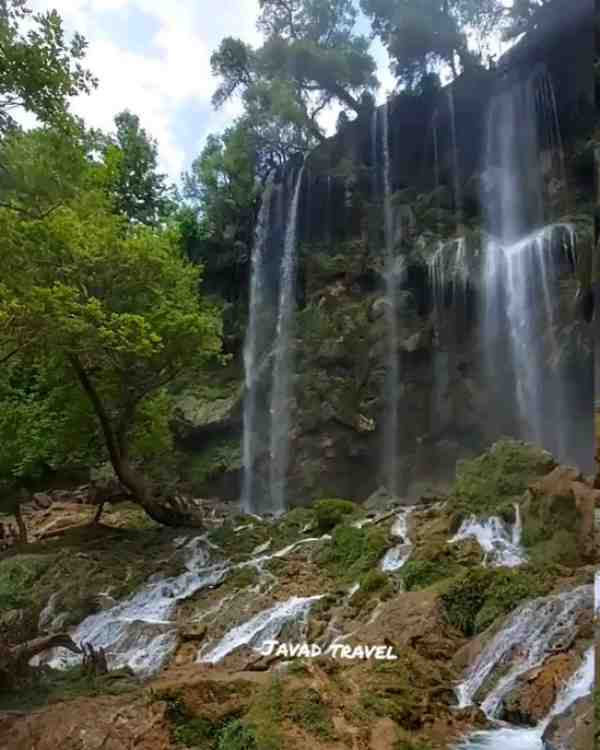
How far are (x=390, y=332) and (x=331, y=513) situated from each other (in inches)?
143

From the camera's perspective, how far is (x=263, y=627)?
13.2 ft

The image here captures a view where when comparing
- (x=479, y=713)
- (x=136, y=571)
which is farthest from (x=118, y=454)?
(x=479, y=713)

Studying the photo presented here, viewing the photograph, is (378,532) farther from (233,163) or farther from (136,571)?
(233,163)

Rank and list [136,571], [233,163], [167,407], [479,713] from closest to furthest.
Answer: [479,713] → [136,571] → [233,163] → [167,407]

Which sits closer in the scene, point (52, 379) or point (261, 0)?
point (261, 0)

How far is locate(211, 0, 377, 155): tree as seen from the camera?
475 cm

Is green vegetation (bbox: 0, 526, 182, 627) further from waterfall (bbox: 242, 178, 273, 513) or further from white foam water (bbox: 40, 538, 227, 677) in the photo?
waterfall (bbox: 242, 178, 273, 513)

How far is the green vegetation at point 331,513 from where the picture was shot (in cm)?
604

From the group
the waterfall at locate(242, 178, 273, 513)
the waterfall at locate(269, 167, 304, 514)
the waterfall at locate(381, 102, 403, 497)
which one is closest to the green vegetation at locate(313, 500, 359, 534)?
the waterfall at locate(269, 167, 304, 514)

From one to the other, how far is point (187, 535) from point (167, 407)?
161 cm

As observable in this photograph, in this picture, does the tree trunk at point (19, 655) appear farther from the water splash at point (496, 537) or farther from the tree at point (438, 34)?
the tree at point (438, 34)

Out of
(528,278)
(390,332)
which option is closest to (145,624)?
(390,332)

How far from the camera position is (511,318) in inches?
331

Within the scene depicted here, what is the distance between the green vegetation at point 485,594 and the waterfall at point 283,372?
439 cm
